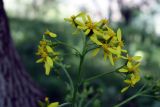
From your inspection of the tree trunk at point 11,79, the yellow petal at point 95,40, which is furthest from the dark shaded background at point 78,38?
the yellow petal at point 95,40

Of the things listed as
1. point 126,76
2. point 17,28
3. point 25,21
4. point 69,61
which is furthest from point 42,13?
point 126,76

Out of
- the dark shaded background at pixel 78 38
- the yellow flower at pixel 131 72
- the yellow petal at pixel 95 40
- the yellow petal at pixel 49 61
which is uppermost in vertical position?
the yellow petal at pixel 95 40

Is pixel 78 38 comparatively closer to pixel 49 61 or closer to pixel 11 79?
pixel 11 79

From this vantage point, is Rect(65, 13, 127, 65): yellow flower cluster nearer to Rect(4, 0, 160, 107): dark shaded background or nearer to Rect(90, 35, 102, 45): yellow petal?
Rect(90, 35, 102, 45): yellow petal

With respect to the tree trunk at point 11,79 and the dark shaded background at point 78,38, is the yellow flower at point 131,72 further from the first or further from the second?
the dark shaded background at point 78,38

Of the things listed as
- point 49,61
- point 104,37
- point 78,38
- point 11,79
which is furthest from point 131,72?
point 78,38

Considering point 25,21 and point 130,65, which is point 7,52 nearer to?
point 130,65
